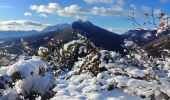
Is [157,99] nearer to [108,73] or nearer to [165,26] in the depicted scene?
[165,26]

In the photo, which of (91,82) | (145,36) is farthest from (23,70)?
(91,82)

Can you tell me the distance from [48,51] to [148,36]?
37.3 feet

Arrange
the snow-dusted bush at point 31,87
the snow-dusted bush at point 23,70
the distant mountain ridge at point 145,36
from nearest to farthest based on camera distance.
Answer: the distant mountain ridge at point 145,36 < the snow-dusted bush at point 23,70 < the snow-dusted bush at point 31,87

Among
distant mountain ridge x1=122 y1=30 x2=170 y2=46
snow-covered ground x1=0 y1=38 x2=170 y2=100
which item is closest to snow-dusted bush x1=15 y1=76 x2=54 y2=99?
snow-covered ground x1=0 y1=38 x2=170 y2=100

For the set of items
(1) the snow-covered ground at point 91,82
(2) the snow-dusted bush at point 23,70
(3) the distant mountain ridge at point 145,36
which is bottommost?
(1) the snow-covered ground at point 91,82

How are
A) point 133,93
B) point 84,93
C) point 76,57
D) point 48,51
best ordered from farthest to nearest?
point 48,51 → point 76,57 → point 84,93 → point 133,93

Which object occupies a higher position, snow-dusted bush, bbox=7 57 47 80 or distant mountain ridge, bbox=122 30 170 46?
distant mountain ridge, bbox=122 30 170 46

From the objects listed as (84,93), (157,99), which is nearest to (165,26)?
(157,99)

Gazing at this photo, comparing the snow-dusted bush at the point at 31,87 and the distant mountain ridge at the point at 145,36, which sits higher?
the distant mountain ridge at the point at 145,36

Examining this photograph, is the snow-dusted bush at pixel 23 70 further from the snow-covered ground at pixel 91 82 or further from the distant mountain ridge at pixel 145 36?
the distant mountain ridge at pixel 145 36

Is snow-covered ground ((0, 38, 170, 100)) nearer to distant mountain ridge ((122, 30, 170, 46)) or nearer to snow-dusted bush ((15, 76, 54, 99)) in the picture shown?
snow-dusted bush ((15, 76, 54, 99))

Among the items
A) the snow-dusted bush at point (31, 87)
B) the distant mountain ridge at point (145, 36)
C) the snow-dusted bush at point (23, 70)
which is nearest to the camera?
the distant mountain ridge at point (145, 36)

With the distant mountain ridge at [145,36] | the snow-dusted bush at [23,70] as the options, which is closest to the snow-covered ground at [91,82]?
the snow-dusted bush at [23,70]

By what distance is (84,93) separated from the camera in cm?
791
